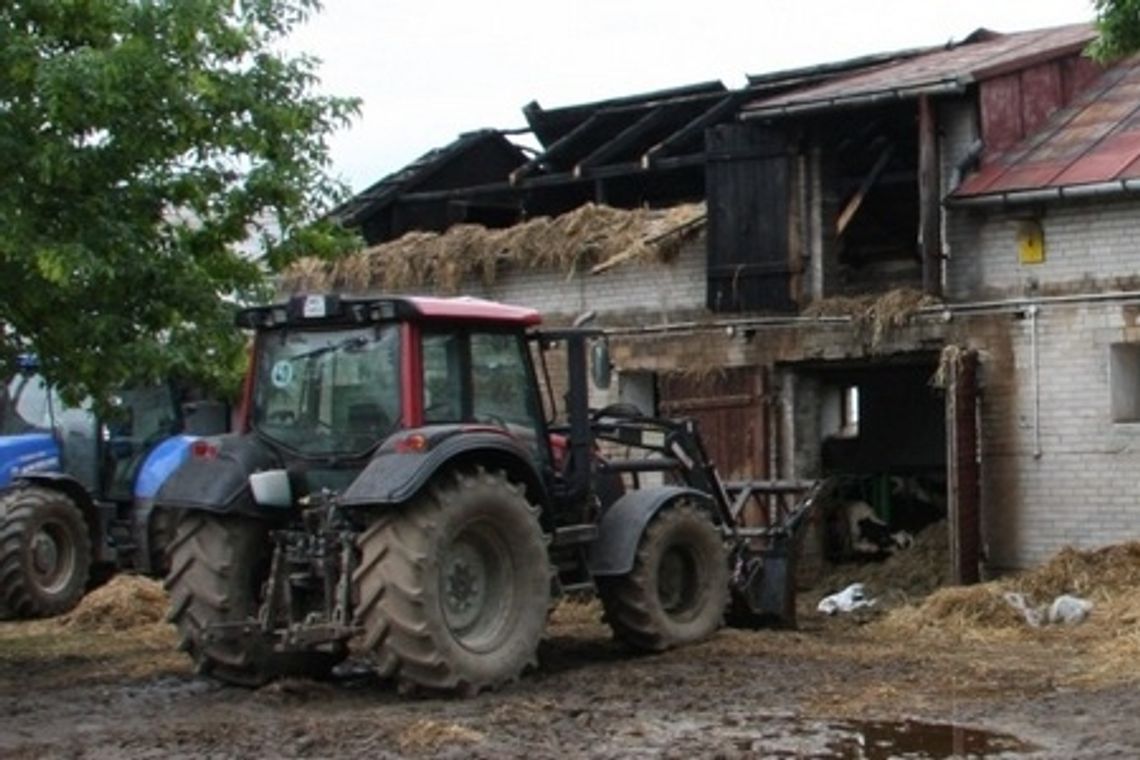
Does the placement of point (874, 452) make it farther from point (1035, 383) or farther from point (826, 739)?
point (826, 739)

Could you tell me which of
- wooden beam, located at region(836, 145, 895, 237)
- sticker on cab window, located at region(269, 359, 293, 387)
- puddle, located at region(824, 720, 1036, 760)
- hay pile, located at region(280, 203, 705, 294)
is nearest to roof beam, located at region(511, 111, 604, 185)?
hay pile, located at region(280, 203, 705, 294)

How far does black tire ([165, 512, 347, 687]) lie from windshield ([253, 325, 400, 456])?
66 centimetres

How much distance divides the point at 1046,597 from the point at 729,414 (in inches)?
159

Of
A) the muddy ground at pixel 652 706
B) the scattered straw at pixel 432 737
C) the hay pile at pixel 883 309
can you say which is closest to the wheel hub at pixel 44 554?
the muddy ground at pixel 652 706

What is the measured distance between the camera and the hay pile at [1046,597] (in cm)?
1423

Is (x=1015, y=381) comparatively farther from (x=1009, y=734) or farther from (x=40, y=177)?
(x=40, y=177)

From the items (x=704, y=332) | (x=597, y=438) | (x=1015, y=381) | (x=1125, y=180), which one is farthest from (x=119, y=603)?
(x=1125, y=180)

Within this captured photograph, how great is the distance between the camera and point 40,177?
11555 millimetres

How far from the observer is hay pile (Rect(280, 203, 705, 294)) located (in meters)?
18.9

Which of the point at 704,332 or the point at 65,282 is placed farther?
the point at 704,332

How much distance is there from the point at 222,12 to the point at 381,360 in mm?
2642

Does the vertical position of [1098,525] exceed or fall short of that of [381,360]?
it falls short

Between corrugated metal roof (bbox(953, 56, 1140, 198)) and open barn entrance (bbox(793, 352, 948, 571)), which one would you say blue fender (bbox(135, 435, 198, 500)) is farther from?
corrugated metal roof (bbox(953, 56, 1140, 198))

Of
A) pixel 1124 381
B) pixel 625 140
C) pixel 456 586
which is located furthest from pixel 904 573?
pixel 456 586
